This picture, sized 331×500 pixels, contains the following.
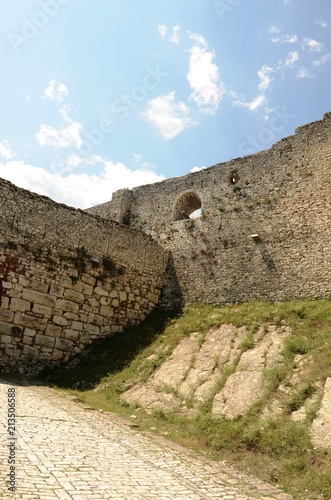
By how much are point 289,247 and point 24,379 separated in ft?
36.9

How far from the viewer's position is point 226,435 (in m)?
9.12

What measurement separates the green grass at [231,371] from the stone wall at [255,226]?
3.72 ft

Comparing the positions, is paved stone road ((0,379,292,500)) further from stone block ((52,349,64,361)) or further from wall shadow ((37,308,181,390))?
stone block ((52,349,64,361))

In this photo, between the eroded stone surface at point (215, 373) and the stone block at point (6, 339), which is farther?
the stone block at point (6, 339)

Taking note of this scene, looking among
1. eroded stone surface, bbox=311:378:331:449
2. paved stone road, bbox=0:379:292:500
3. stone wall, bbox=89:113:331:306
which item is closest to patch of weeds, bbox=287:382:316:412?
eroded stone surface, bbox=311:378:331:449

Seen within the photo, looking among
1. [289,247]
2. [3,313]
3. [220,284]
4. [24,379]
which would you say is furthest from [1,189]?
[289,247]

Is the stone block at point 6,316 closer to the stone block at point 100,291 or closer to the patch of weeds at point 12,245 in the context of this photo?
the patch of weeds at point 12,245

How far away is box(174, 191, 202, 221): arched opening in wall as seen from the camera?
69.4ft

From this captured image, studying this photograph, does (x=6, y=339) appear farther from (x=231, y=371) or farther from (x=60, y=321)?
(x=231, y=371)

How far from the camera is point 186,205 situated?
72.1 ft

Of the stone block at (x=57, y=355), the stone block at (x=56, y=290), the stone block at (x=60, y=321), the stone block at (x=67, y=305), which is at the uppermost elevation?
the stone block at (x=56, y=290)

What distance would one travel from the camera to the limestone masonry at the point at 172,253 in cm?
1512

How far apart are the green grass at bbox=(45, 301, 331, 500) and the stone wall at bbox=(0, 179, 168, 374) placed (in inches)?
35.6

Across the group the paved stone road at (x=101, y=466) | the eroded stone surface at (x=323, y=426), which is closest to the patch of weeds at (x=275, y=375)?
the eroded stone surface at (x=323, y=426)
